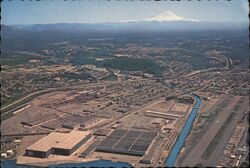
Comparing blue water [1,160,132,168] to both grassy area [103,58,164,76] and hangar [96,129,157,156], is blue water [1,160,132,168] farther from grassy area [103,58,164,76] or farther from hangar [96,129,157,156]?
grassy area [103,58,164,76]

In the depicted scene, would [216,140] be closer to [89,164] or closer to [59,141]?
[89,164]

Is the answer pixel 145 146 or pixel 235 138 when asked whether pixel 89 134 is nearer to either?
pixel 145 146

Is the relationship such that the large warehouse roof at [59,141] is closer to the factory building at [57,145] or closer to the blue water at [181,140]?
the factory building at [57,145]

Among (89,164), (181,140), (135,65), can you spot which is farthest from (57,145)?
(135,65)

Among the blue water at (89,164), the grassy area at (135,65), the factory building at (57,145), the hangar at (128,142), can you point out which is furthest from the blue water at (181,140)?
the grassy area at (135,65)

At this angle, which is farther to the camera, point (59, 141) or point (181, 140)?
point (181, 140)

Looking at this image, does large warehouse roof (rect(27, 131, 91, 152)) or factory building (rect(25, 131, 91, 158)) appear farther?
large warehouse roof (rect(27, 131, 91, 152))

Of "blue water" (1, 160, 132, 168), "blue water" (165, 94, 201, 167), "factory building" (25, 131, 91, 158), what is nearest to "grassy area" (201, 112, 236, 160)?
"blue water" (165, 94, 201, 167)

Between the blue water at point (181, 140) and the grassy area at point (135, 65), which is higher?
the grassy area at point (135, 65)
